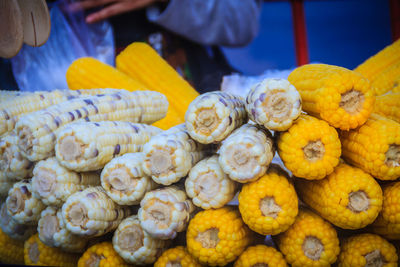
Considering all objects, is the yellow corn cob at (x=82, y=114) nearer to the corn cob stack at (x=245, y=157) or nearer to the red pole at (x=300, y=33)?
the corn cob stack at (x=245, y=157)

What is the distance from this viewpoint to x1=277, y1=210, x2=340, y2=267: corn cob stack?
902 millimetres

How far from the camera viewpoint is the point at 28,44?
1207 millimetres

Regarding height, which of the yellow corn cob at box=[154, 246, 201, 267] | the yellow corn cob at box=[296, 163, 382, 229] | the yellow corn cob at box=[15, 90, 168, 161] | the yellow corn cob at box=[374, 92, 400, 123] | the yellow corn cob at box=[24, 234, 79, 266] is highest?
the yellow corn cob at box=[15, 90, 168, 161]

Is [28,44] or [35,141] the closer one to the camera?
Result: [35,141]

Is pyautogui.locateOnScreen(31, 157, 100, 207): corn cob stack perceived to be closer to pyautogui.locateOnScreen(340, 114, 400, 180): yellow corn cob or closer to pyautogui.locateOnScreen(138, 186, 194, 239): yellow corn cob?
pyautogui.locateOnScreen(138, 186, 194, 239): yellow corn cob

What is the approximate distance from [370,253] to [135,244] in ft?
2.08

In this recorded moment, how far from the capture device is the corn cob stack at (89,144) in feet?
3.24

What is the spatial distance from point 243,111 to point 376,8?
0.62 meters

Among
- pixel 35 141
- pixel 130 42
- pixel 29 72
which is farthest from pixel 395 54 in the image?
pixel 29 72

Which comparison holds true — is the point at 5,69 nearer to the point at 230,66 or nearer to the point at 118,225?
the point at 118,225

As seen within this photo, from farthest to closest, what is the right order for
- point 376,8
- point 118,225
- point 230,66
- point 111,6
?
point 230,66
point 111,6
point 376,8
point 118,225

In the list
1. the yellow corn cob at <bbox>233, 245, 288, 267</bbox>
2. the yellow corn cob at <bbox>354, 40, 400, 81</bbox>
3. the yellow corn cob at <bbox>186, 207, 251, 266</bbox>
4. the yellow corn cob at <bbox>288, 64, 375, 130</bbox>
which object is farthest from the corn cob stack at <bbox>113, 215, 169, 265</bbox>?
the yellow corn cob at <bbox>354, 40, 400, 81</bbox>

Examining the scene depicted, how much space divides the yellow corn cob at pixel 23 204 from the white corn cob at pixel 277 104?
0.75 metres

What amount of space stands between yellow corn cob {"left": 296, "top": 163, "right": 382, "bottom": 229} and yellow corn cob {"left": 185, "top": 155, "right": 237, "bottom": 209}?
25 centimetres
